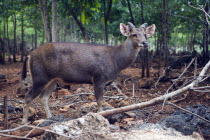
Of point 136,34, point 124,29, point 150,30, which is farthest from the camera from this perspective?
point 150,30

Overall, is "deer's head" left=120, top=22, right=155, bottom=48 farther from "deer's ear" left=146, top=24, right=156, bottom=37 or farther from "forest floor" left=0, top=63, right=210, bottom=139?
"forest floor" left=0, top=63, right=210, bottom=139

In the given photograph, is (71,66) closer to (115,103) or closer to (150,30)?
(115,103)

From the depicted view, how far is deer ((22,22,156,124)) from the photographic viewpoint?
6164 mm

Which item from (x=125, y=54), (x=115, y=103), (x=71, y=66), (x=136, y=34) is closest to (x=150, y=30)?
(x=136, y=34)

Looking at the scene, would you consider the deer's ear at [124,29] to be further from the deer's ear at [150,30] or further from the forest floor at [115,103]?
the forest floor at [115,103]

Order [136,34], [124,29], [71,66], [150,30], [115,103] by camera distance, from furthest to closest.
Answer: [115,103]
[150,30]
[124,29]
[136,34]
[71,66]

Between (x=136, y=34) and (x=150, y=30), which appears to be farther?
(x=150, y=30)

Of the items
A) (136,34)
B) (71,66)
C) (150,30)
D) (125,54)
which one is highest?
(150,30)

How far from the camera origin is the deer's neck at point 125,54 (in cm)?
682

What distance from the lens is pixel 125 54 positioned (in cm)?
687

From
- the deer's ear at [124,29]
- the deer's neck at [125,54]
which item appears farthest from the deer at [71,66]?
the deer's ear at [124,29]

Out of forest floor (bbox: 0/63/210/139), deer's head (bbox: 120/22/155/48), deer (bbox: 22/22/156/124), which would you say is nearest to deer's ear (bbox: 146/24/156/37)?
deer's head (bbox: 120/22/155/48)

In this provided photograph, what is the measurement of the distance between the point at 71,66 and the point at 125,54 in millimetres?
1392

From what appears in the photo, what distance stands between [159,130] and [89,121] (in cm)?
118
